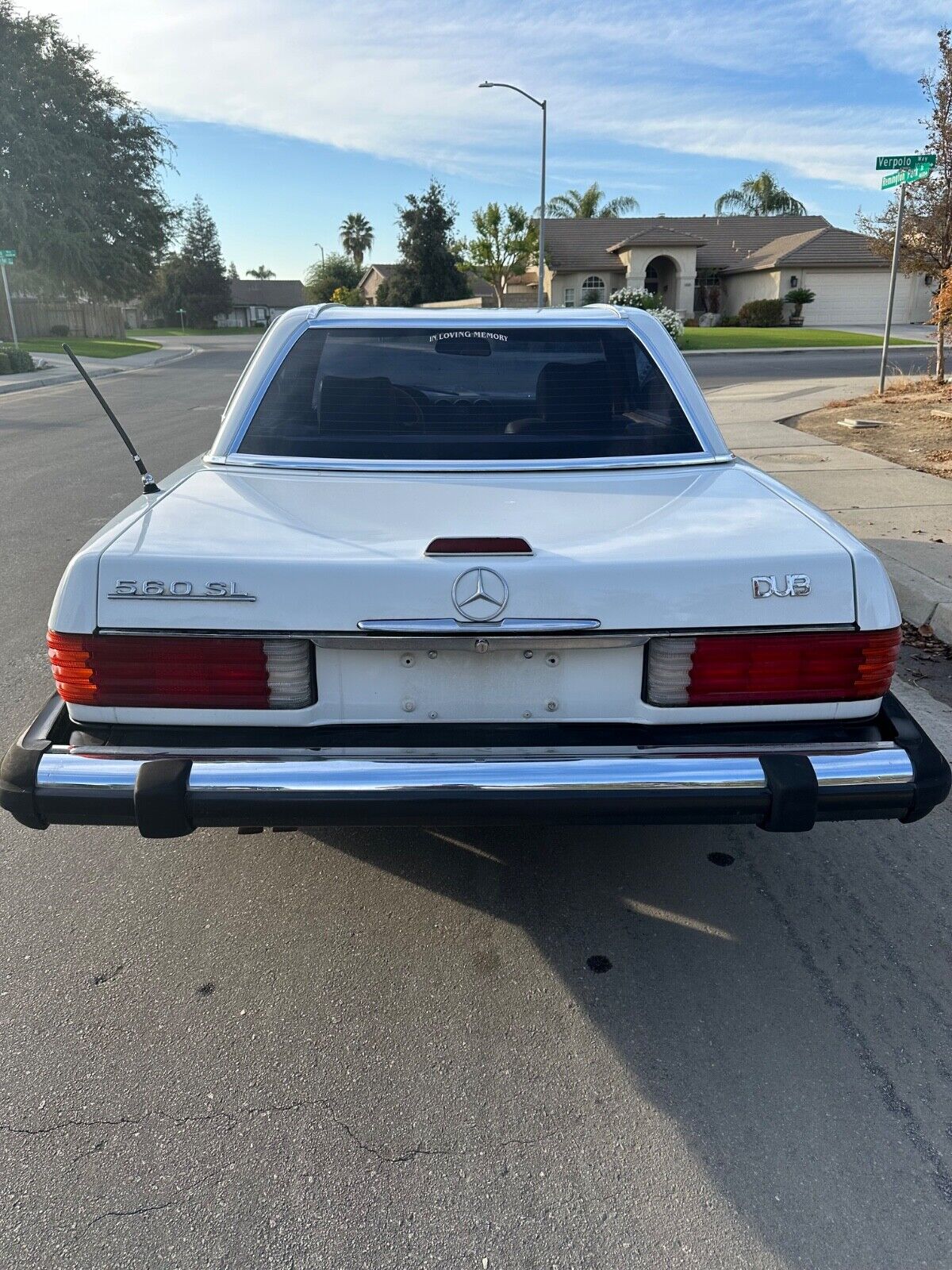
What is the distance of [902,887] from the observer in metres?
3.11

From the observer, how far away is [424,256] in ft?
197

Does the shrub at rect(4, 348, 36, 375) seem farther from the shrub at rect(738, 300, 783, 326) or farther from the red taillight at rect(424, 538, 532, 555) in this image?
the shrub at rect(738, 300, 783, 326)

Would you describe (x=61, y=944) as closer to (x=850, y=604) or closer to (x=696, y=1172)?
(x=696, y=1172)

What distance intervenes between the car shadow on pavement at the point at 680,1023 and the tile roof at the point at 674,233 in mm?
51745

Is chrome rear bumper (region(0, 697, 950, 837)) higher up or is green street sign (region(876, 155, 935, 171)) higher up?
green street sign (region(876, 155, 935, 171))

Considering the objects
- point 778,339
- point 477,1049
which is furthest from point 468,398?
point 778,339

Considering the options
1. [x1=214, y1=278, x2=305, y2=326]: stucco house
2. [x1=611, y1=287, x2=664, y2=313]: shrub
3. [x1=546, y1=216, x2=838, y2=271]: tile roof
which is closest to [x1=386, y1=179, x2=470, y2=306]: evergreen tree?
[x1=546, y1=216, x2=838, y2=271]: tile roof

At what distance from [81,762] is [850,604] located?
196 centimetres

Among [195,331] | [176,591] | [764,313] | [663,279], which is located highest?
[663,279]

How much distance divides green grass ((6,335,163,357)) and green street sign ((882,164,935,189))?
104 ft

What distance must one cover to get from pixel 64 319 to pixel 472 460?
58.4 meters

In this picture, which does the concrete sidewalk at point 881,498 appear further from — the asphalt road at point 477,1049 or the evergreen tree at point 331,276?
the evergreen tree at point 331,276

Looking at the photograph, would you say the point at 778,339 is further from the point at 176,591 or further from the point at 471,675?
the point at 176,591

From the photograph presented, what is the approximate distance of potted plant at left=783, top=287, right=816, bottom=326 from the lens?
47656 mm
